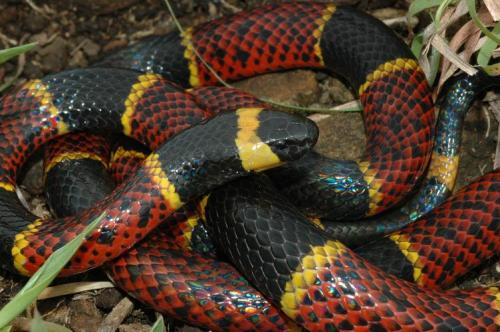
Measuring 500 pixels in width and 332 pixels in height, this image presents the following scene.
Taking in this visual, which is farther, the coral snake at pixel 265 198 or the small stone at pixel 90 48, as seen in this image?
the small stone at pixel 90 48

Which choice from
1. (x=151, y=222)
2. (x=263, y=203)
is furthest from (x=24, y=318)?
(x=263, y=203)

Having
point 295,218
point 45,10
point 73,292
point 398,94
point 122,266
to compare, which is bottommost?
point 73,292

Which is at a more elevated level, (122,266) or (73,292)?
(122,266)

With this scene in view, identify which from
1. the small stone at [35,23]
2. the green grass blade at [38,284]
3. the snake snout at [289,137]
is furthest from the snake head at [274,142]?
the small stone at [35,23]

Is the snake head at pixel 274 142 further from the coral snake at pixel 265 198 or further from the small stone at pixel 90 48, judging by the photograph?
the small stone at pixel 90 48

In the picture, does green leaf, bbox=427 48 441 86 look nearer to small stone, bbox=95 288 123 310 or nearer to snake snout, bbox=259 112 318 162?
snake snout, bbox=259 112 318 162

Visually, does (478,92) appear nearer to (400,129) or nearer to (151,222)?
(400,129)

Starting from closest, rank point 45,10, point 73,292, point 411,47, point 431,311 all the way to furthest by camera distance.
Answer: point 431,311, point 73,292, point 411,47, point 45,10

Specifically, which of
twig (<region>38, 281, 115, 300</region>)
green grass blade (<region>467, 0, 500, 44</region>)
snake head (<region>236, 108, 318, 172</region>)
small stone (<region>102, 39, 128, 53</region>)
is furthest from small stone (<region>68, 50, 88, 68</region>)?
green grass blade (<region>467, 0, 500, 44</region>)
